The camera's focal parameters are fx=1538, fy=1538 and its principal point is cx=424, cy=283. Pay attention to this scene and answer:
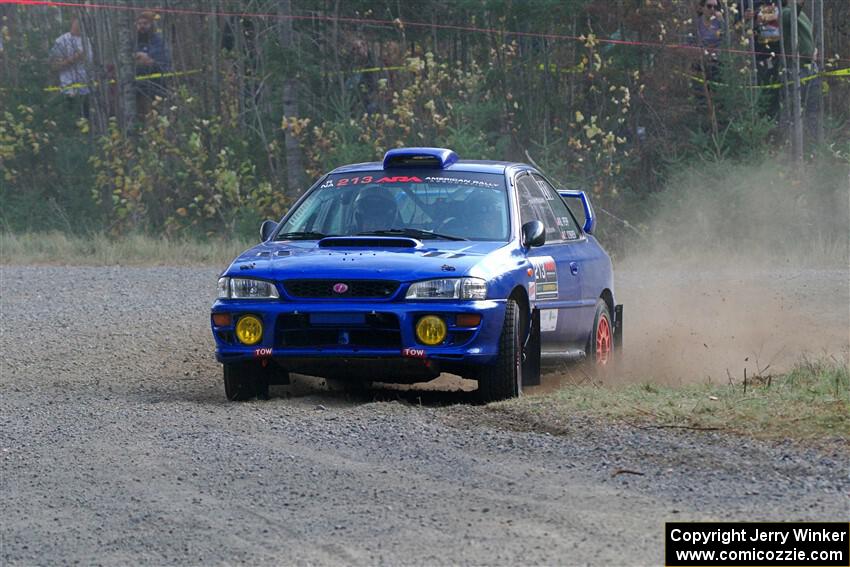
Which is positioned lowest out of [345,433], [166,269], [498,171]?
[166,269]

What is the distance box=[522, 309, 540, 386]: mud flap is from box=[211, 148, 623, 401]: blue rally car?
0.01 m

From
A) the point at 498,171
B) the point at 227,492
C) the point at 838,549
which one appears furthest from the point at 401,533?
the point at 498,171

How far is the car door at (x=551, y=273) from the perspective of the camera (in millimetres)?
10094

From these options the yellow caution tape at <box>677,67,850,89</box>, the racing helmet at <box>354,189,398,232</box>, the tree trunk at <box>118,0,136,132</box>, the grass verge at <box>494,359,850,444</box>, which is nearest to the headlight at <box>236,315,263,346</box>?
the racing helmet at <box>354,189,398,232</box>

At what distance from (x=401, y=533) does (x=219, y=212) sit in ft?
63.0

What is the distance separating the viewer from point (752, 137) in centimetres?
2292

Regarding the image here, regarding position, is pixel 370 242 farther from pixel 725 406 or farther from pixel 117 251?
pixel 117 251

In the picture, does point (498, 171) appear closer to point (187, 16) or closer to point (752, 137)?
point (752, 137)

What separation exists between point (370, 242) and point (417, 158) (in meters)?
1.18

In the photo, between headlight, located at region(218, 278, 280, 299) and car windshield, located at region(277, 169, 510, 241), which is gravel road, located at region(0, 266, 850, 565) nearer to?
headlight, located at region(218, 278, 280, 299)

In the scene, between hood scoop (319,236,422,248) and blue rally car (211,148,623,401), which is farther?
hood scoop (319,236,422,248)

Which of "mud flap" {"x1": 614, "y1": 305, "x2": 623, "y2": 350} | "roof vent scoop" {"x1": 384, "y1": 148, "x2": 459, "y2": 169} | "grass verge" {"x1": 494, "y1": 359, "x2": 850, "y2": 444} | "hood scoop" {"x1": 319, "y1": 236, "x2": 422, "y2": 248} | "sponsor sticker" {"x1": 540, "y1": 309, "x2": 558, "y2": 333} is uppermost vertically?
"roof vent scoop" {"x1": 384, "y1": 148, "x2": 459, "y2": 169}

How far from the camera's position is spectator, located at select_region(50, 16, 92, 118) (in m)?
27.9

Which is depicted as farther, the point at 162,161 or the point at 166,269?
the point at 162,161
